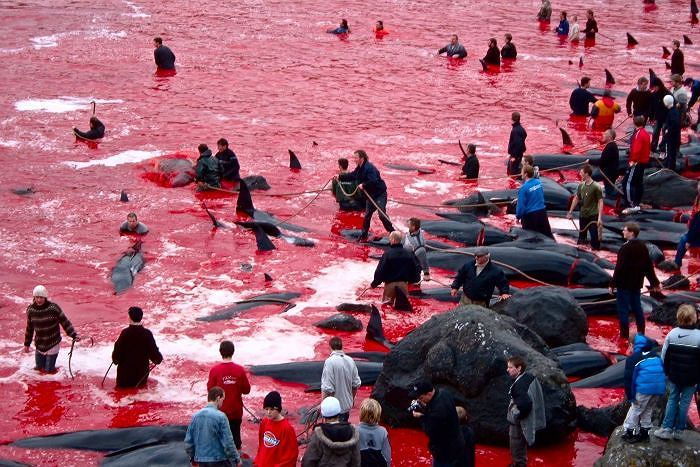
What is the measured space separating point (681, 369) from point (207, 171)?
14.5 meters

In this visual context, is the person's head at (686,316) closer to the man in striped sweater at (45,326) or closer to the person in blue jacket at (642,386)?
the person in blue jacket at (642,386)

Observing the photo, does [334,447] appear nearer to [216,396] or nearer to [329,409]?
[329,409]

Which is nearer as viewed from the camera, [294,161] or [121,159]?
[294,161]

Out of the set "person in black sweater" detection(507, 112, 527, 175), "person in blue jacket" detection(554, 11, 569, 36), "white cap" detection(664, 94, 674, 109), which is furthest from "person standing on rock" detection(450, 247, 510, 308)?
"person in blue jacket" detection(554, 11, 569, 36)

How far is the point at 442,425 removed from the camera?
10031mm

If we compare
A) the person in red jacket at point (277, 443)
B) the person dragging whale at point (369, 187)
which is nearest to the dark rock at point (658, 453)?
the person in red jacket at point (277, 443)

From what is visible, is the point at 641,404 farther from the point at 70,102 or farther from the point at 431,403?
the point at 70,102

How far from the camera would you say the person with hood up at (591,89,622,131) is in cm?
2928

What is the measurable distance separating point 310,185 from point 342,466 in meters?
14.9

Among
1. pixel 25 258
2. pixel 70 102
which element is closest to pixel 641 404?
pixel 25 258

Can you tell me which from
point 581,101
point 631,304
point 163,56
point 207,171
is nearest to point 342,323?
point 631,304

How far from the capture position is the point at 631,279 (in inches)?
585

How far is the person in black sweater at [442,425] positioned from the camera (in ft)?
32.9

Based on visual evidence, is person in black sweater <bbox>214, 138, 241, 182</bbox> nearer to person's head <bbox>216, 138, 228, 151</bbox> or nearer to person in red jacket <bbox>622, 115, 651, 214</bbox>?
person's head <bbox>216, 138, 228, 151</bbox>
